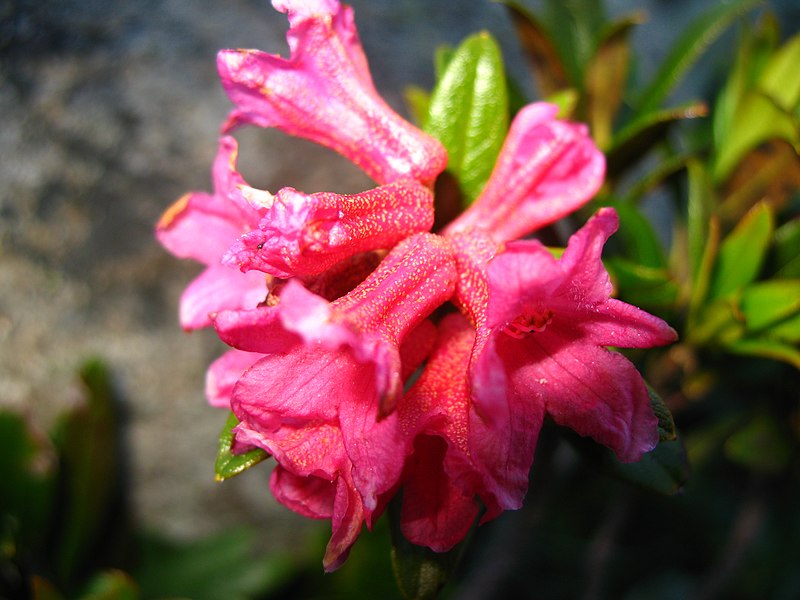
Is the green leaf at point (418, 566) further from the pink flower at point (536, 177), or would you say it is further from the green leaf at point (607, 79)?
the green leaf at point (607, 79)

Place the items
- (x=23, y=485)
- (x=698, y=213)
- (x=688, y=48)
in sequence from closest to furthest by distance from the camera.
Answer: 1. (x=698, y=213)
2. (x=688, y=48)
3. (x=23, y=485)

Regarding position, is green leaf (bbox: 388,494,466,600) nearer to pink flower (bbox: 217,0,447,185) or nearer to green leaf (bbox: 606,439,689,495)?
green leaf (bbox: 606,439,689,495)

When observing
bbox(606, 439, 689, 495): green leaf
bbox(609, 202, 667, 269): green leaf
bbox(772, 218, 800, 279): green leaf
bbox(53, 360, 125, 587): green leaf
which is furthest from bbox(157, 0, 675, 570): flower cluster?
bbox(53, 360, 125, 587): green leaf

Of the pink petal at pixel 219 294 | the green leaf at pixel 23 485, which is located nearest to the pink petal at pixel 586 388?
the pink petal at pixel 219 294

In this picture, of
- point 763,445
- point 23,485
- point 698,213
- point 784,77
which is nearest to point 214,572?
point 23,485

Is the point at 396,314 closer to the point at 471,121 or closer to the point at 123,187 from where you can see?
the point at 471,121

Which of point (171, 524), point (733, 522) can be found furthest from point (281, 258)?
point (733, 522)
